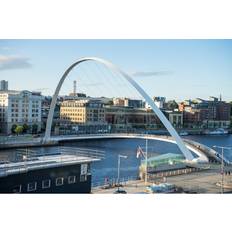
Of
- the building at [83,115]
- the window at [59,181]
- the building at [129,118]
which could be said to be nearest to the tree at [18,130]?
the building at [83,115]

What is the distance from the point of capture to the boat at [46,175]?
3.21 meters

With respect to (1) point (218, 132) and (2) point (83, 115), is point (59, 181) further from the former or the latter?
(1) point (218, 132)

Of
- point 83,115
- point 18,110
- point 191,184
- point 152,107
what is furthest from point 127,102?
point 191,184

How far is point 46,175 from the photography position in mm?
3447

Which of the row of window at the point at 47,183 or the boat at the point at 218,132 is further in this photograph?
the boat at the point at 218,132

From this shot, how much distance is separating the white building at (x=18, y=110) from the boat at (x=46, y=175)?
8063mm

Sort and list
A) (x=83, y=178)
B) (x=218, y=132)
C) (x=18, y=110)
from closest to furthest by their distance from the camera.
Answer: (x=83, y=178), (x=18, y=110), (x=218, y=132)

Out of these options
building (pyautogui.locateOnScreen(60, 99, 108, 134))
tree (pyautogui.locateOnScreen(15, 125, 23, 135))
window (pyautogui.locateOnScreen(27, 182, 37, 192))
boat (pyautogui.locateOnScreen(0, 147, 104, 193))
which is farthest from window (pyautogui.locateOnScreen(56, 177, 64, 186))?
building (pyautogui.locateOnScreen(60, 99, 108, 134))

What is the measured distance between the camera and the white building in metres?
11.7

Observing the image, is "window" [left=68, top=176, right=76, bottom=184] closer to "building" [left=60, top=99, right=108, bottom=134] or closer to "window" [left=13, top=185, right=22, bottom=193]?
"window" [left=13, top=185, right=22, bottom=193]

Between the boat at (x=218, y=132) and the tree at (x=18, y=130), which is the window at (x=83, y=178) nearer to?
the tree at (x=18, y=130)

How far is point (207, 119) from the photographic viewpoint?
19.8 metres

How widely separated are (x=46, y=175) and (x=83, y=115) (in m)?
12.2
